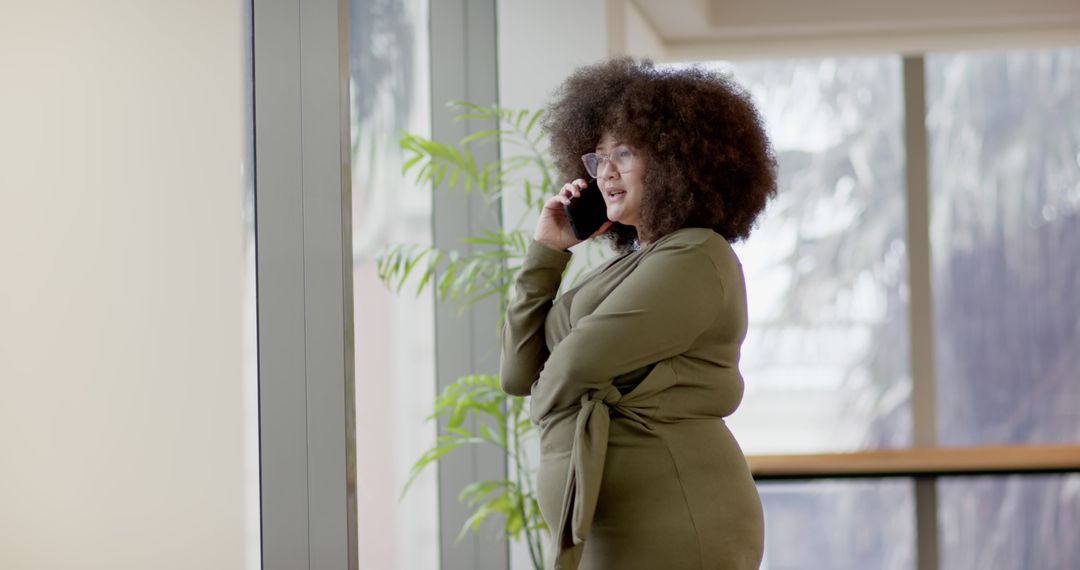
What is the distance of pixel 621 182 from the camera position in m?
1.99

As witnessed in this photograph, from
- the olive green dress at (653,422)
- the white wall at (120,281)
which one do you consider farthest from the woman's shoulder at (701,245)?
the white wall at (120,281)

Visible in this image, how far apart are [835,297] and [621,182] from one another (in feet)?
9.70

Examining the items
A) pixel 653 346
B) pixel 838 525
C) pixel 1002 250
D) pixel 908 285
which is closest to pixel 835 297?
pixel 908 285

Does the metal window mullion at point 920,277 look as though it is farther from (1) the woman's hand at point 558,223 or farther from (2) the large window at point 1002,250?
(1) the woman's hand at point 558,223

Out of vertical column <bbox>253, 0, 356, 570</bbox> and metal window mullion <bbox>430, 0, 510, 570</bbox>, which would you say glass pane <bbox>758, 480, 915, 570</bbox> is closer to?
metal window mullion <bbox>430, 0, 510, 570</bbox>

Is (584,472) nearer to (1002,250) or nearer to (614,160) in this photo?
(614,160)

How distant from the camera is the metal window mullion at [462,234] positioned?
3.46 meters

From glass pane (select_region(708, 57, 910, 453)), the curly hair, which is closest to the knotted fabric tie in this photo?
the curly hair

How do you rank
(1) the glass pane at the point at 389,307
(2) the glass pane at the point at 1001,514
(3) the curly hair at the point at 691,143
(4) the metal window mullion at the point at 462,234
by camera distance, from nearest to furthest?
1. (3) the curly hair at the point at 691,143
2. (1) the glass pane at the point at 389,307
3. (4) the metal window mullion at the point at 462,234
4. (2) the glass pane at the point at 1001,514

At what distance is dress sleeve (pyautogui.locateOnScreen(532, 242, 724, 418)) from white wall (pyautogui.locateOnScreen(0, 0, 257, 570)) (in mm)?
822

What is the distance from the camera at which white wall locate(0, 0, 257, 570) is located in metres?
2.12

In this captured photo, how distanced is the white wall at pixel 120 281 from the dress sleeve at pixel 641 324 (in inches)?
32.4

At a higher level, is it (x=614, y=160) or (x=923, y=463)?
(x=614, y=160)

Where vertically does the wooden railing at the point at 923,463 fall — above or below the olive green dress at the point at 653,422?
below
